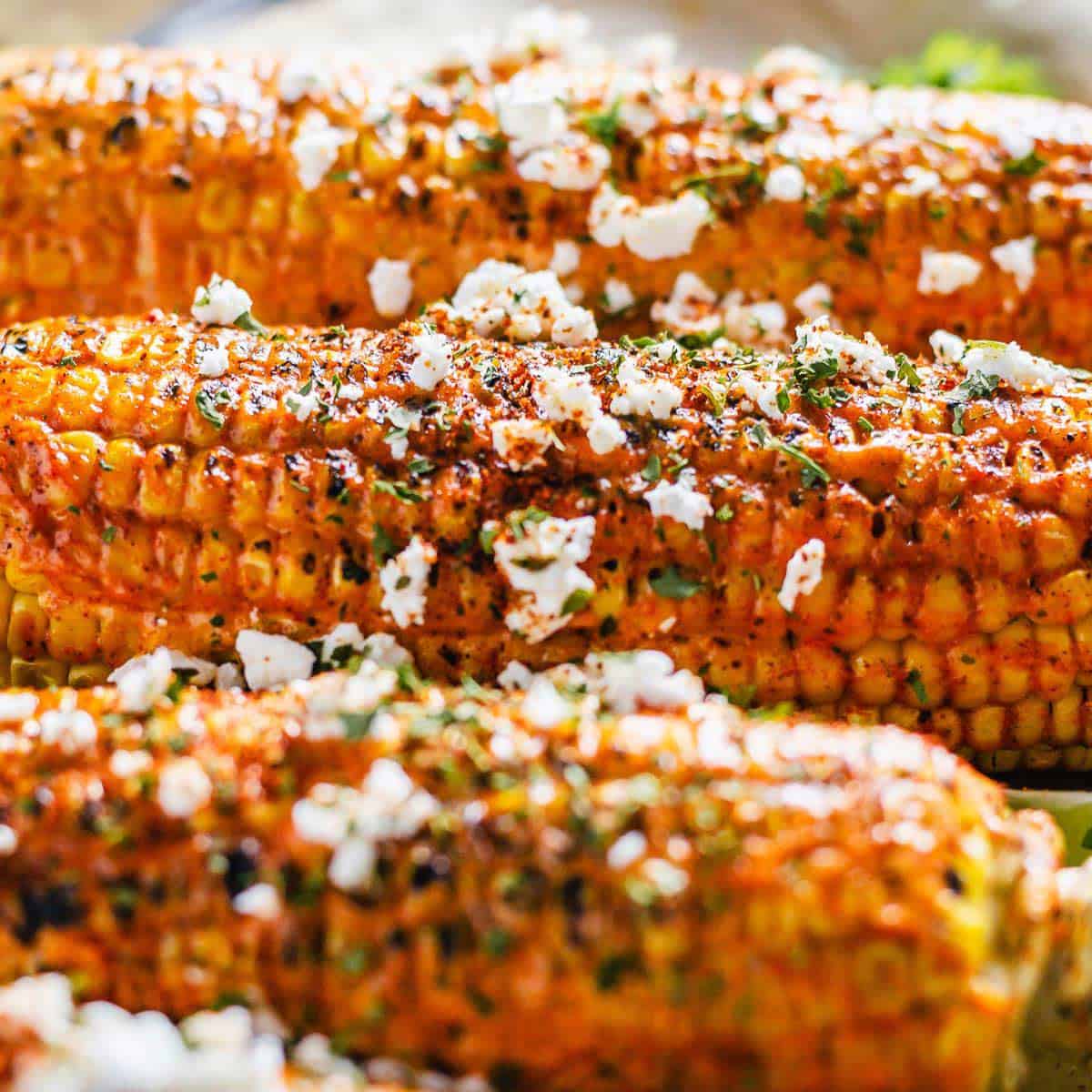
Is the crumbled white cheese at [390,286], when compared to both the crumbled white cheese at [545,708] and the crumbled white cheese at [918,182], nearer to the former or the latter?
the crumbled white cheese at [918,182]

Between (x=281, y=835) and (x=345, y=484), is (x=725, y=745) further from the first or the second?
(x=345, y=484)

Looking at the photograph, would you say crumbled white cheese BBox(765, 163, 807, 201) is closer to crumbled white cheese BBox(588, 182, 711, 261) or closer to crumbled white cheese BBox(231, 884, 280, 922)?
crumbled white cheese BBox(588, 182, 711, 261)

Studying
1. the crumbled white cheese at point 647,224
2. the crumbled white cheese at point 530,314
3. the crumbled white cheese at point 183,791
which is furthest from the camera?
the crumbled white cheese at point 647,224

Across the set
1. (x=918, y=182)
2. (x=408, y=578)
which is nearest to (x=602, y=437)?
(x=408, y=578)

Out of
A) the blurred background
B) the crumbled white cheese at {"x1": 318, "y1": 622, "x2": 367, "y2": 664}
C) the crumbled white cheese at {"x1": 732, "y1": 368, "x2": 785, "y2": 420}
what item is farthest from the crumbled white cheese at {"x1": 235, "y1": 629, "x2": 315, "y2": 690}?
the blurred background

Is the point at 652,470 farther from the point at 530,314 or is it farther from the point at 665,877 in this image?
the point at 665,877

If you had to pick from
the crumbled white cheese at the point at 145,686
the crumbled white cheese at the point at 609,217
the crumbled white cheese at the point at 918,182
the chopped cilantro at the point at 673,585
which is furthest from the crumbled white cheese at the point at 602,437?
the crumbled white cheese at the point at 918,182
